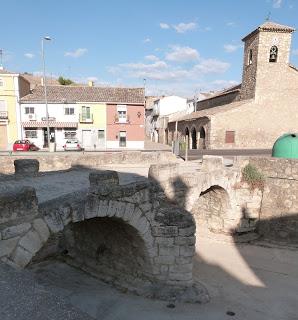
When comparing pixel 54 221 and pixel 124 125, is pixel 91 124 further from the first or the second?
pixel 54 221

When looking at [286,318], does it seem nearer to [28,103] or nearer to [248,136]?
[248,136]

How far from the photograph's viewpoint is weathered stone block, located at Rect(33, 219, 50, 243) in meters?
4.96

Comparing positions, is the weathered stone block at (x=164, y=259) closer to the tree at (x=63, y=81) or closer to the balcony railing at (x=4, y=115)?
the balcony railing at (x=4, y=115)

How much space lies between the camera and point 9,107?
99.2 ft

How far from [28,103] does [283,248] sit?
27104 mm

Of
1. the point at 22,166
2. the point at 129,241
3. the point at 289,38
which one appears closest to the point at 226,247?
the point at 129,241

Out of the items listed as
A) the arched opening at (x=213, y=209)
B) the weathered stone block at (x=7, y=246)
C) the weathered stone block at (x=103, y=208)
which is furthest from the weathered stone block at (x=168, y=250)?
the arched opening at (x=213, y=209)

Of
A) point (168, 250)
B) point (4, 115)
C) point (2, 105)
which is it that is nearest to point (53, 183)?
point (168, 250)

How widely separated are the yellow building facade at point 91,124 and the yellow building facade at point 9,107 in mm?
6034

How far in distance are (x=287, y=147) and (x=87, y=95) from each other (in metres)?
23.5

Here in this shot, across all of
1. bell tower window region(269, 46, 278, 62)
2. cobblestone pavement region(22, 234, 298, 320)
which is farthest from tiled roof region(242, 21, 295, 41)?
cobblestone pavement region(22, 234, 298, 320)

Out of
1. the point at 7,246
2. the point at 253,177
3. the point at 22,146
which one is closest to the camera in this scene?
the point at 7,246

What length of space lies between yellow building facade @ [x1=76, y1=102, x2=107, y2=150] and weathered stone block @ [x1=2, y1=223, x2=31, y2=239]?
1079 inches

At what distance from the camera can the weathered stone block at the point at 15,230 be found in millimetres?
4551
